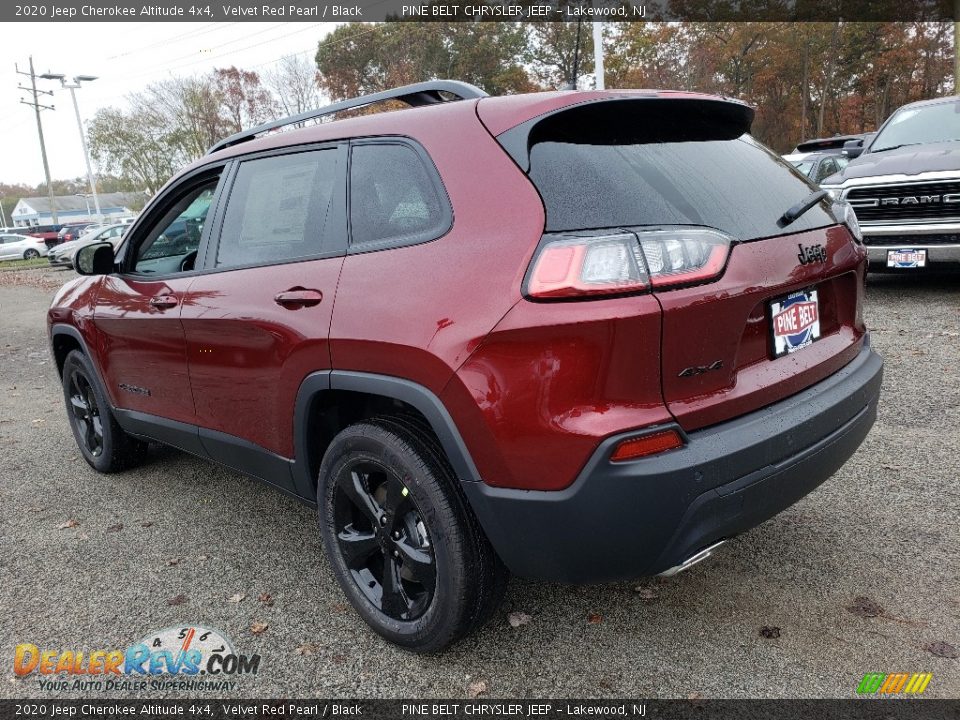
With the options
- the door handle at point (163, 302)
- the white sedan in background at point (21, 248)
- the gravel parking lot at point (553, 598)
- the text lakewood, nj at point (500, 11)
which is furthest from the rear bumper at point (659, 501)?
the white sedan in background at point (21, 248)

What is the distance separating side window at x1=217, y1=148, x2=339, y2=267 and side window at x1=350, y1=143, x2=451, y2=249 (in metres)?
0.15

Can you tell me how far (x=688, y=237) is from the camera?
1980mm

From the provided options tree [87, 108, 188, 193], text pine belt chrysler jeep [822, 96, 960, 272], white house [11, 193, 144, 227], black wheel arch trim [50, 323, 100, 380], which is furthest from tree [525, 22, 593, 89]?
white house [11, 193, 144, 227]

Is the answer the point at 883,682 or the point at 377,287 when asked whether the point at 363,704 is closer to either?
the point at 377,287

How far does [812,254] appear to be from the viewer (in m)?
2.32

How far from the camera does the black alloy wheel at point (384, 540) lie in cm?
236

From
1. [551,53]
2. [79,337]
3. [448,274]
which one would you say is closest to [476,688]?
[448,274]

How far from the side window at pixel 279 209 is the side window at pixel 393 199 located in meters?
0.15

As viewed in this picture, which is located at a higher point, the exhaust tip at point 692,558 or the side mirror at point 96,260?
the side mirror at point 96,260

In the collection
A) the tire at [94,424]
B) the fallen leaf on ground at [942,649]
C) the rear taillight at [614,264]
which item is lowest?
the fallen leaf on ground at [942,649]

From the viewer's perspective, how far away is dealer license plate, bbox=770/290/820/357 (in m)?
2.19

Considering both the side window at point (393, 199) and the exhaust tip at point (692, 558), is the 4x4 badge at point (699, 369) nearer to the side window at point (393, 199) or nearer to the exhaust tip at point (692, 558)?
the exhaust tip at point (692, 558)

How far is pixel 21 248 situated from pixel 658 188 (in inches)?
1558

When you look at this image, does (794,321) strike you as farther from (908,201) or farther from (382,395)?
(908,201)
